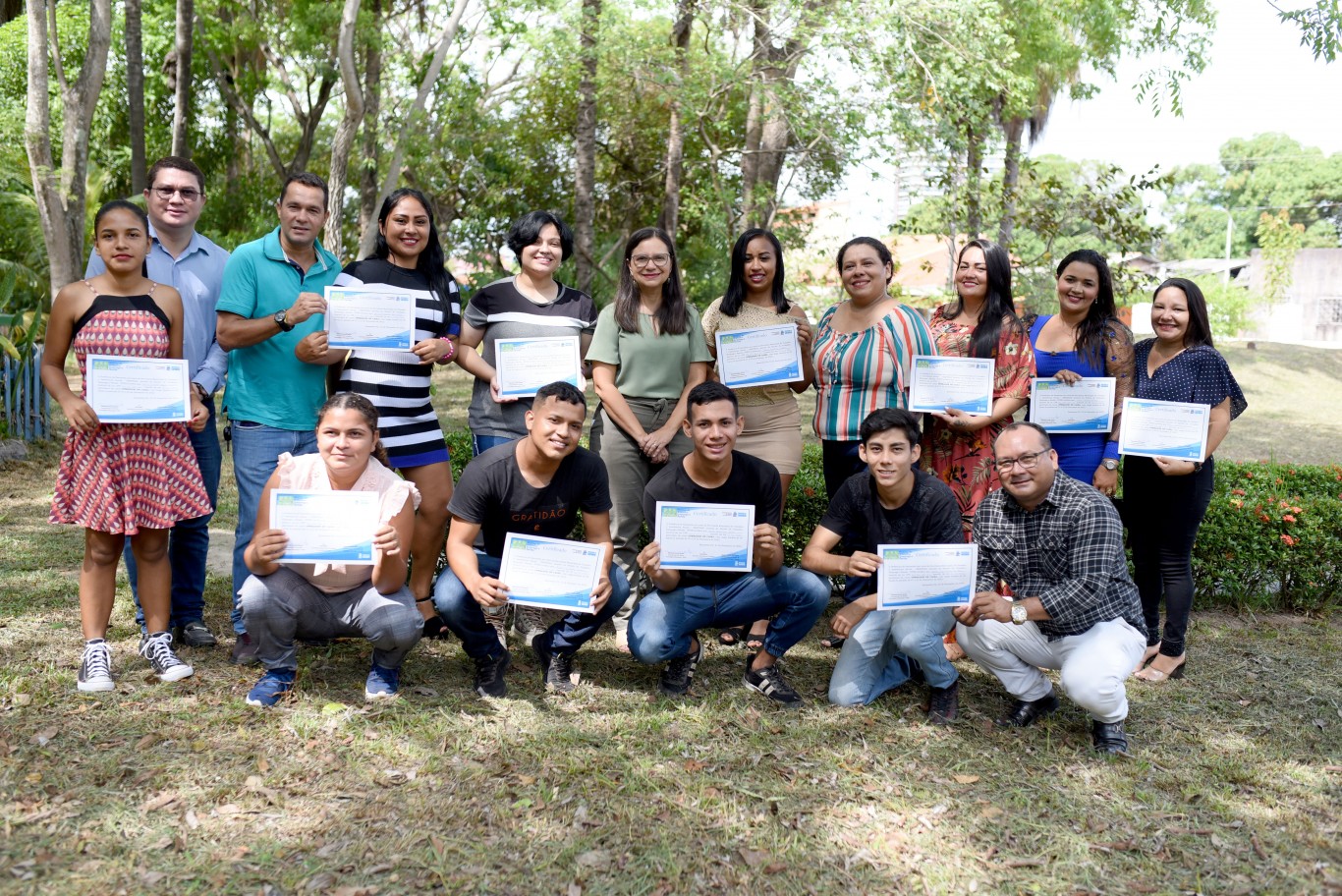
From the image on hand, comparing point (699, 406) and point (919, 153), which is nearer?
point (699, 406)

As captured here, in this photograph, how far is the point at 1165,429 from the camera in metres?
4.53

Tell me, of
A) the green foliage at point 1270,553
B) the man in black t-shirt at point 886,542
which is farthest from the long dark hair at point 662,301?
the green foliage at point 1270,553

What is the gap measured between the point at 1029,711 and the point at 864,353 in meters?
1.69

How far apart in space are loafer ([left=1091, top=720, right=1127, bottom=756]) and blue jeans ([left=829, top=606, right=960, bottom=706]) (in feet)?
1.88

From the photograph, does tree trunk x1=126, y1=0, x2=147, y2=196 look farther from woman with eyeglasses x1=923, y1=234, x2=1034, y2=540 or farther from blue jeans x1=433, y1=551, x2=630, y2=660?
woman with eyeglasses x1=923, y1=234, x2=1034, y2=540

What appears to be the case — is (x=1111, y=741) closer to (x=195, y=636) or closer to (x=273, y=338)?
(x=273, y=338)

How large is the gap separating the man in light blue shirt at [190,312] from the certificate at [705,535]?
1930mm

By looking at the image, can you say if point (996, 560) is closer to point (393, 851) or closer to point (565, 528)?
point (565, 528)

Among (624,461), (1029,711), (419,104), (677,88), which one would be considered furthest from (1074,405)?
(419,104)

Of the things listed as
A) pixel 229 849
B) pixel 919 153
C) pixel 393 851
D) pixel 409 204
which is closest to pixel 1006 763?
pixel 393 851

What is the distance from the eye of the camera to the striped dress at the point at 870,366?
4.71 meters

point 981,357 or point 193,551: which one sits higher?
point 981,357

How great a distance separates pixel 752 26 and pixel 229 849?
10.3 m

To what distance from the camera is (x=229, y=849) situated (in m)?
3.03
